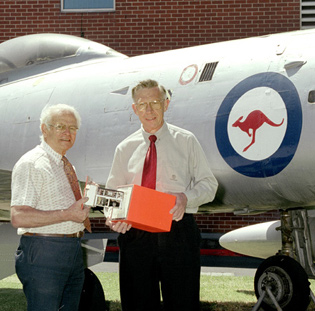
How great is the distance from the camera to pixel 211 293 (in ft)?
23.4

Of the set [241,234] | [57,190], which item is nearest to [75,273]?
[57,190]

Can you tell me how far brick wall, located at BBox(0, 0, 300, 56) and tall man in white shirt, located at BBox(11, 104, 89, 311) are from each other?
920 cm

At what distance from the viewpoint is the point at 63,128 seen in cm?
294

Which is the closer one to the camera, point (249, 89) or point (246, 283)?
point (249, 89)

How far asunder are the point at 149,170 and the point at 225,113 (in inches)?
63.1

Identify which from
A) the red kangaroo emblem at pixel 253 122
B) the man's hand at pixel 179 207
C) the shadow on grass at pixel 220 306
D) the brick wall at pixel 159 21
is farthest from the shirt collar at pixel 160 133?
the brick wall at pixel 159 21

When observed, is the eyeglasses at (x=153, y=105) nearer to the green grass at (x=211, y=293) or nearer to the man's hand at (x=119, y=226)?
the man's hand at (x=119, y=226)

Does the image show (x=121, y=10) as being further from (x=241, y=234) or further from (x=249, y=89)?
(x=249, y=89)

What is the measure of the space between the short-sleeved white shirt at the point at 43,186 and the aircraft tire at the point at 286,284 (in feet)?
8.64

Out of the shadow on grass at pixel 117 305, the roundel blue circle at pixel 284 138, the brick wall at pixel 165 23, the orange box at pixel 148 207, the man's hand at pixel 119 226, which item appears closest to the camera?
the orange box at pixel 148 207

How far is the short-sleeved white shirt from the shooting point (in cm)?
274

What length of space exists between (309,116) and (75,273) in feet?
6.91

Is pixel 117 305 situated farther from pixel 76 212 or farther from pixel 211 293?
pixel 76 212

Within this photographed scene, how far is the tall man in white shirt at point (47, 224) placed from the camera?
2.73 metres
